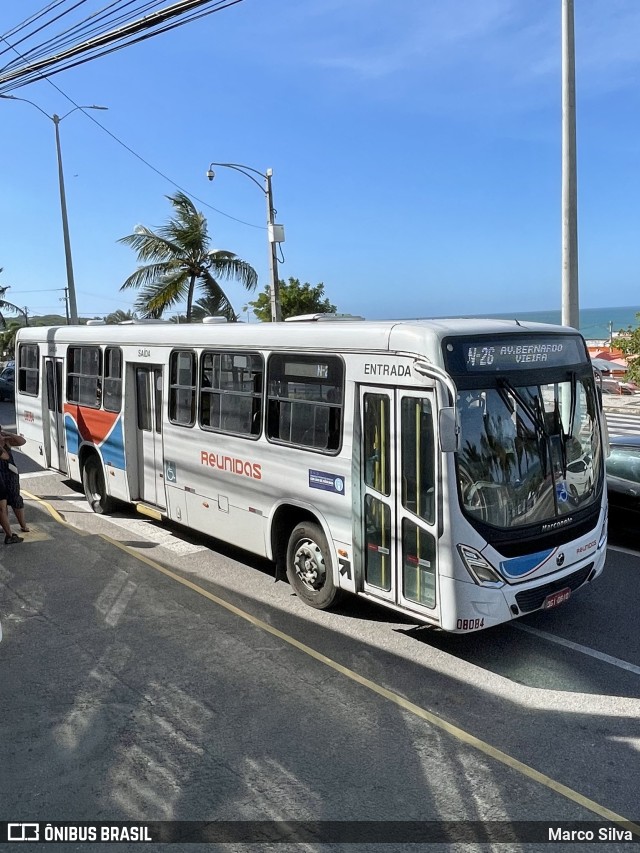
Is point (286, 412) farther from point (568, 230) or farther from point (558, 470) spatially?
point (568, 230)

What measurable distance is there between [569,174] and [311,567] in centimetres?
827

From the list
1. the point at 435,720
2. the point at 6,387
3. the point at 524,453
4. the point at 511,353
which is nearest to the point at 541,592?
the point at 524,453

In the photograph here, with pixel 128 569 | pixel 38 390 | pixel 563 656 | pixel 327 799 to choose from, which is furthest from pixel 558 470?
pixel 38 390

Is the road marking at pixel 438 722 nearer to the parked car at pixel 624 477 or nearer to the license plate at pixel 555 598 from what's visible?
the license plate at pixel 555 598

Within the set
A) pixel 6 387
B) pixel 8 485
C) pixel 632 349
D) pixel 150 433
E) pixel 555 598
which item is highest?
pixel 632 349

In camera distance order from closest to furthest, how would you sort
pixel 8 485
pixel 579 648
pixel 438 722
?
pixel 438 722 → pixel 579 648 → pixel 8 485

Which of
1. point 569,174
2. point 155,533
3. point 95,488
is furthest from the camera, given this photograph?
point 569,174

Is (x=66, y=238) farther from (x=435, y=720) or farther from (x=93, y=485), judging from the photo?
(x=435, y=720)

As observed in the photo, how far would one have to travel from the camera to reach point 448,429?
541 centimetres

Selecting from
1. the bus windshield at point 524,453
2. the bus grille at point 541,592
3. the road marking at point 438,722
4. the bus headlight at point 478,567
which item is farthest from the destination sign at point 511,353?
the road marking at point 438,722

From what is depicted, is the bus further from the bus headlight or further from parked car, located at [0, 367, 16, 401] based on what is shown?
parked car, located at [0, 367, 16, 401]

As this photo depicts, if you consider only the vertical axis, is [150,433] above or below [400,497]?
above

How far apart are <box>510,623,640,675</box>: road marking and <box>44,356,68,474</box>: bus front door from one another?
338 inches

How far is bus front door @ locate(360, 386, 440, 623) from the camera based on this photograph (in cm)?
586
